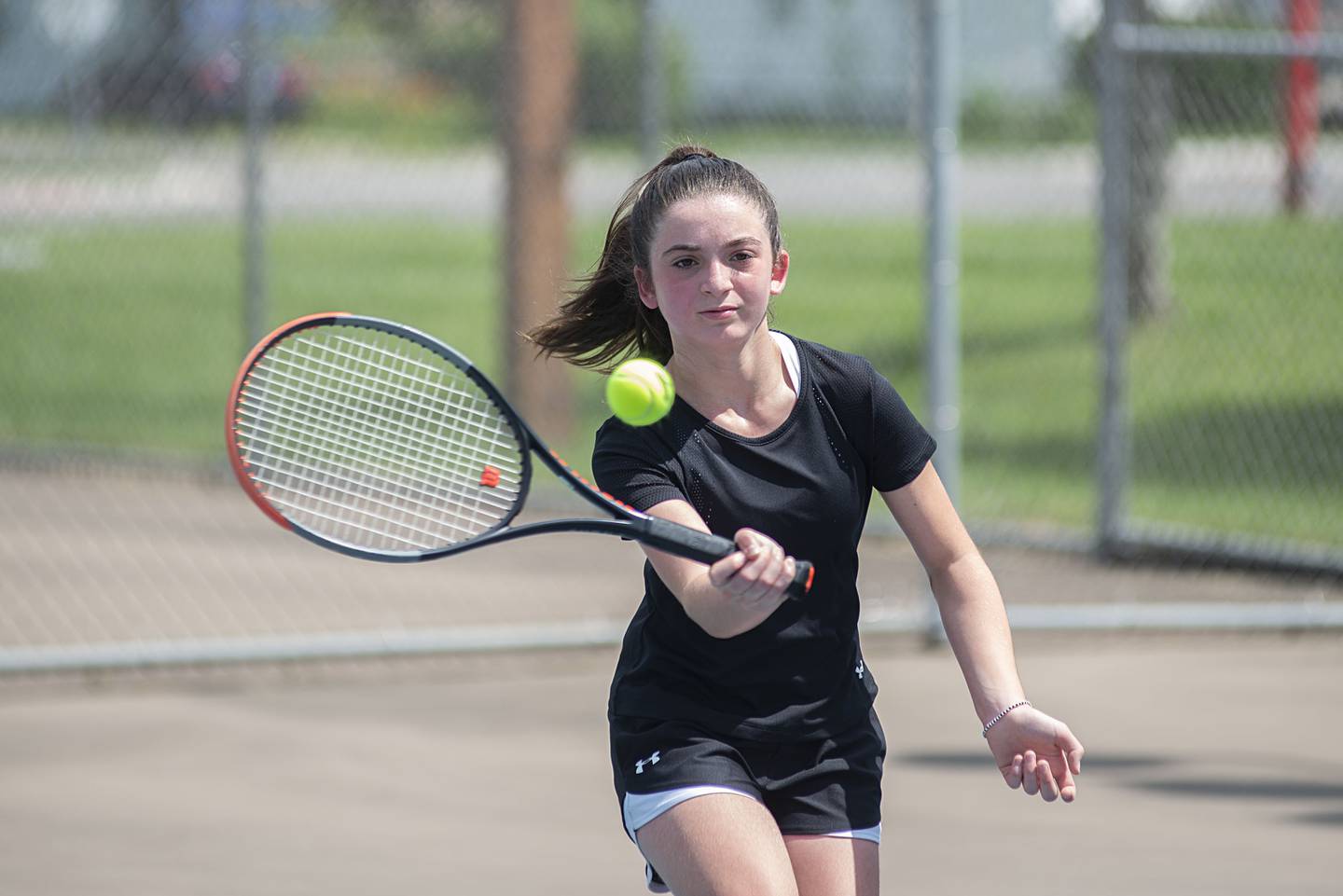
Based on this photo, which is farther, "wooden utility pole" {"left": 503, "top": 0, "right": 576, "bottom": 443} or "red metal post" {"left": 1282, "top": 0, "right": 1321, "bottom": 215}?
"wooden utility pole" {"left": 503, "top": 0, "right": 576, "bottom": 443}

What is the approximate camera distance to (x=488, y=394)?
318 centimetres

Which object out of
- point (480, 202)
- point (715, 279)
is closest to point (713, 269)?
point (715, 279)

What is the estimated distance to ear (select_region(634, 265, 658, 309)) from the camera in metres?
3.16

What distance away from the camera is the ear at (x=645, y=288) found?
3164mm

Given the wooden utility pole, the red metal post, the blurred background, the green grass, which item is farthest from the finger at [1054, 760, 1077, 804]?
the red metal post

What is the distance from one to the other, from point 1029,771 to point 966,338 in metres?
10.4

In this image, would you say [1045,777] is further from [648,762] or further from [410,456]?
[410,456]

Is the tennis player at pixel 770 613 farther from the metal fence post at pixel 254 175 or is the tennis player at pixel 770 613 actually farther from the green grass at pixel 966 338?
the metal fence post at pixel 254 175

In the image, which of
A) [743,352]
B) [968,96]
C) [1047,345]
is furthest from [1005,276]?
[743,352]

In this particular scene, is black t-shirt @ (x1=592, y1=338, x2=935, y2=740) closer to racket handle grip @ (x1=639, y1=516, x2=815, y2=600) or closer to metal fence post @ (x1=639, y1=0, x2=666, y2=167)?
racket handle grip @ (x1=639, y1=516, x2=815, y2=600)

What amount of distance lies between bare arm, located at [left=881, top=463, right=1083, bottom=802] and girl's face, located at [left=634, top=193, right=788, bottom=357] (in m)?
0.41

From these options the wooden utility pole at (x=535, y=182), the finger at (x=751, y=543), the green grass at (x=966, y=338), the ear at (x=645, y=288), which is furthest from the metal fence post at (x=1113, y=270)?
the finger at (x=751, y=543)

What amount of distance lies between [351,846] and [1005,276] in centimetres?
927

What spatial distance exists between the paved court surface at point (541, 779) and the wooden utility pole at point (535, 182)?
288cm
